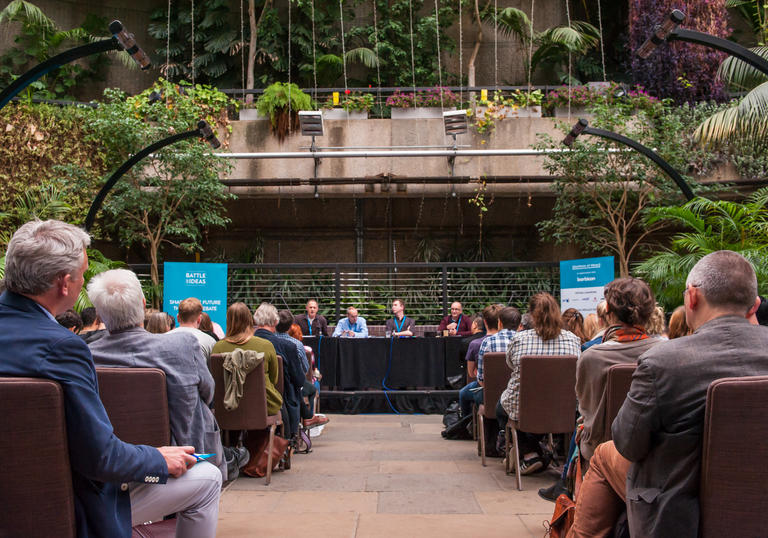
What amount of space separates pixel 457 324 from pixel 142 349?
24.9 feet

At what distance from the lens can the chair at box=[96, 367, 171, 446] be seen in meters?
2.59

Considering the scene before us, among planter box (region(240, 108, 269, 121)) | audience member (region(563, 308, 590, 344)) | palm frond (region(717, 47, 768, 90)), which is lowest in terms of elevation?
audience member (region(563, 308, 590, 344))

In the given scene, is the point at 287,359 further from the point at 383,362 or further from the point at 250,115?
the point at 250,115

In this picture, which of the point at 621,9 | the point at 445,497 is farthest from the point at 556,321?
the point at 621,9

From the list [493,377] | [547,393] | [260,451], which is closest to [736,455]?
[547,393]

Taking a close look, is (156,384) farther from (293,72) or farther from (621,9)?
(621,9)

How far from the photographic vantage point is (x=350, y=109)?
14.0 metres

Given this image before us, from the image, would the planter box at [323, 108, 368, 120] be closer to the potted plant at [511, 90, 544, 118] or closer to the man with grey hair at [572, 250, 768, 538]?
the potted plant at [511, 90, 544, 118]

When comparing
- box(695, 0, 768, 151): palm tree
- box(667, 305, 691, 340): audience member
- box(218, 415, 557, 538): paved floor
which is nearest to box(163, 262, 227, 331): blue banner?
box(218, 415, 557, 538): paved floor

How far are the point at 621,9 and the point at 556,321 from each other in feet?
51.3

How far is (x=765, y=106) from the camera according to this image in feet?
24.1

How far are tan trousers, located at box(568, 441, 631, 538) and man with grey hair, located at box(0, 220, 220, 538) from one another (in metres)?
1.52

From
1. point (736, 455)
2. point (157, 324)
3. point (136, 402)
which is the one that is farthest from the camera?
point (157, 324)

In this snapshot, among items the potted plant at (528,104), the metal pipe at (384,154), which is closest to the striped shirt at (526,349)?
the metal pipe at (384,154)
